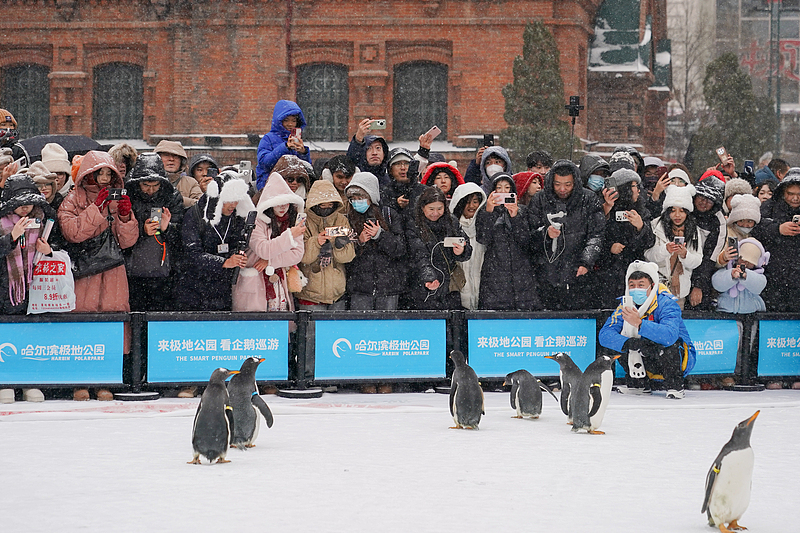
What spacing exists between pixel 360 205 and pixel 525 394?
3.05 m

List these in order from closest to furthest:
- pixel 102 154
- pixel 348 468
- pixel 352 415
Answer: pixel 348 468, pixel 352 415, pixel 102 154

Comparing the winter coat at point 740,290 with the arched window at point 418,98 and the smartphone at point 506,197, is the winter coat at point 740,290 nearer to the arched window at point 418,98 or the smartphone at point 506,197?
the smartphone at point 506,197

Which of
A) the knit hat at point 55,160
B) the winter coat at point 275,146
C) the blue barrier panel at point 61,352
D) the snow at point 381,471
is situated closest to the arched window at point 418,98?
the winter coat at point 275,146

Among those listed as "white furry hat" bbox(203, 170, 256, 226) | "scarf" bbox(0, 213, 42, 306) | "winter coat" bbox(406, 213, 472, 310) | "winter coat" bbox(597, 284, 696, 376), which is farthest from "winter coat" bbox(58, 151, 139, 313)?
"winter coat" bbox(597, 284, 696, 376)

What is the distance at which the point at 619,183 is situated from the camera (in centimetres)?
1189

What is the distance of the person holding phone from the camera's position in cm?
1172

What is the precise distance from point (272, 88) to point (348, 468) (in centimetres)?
2199

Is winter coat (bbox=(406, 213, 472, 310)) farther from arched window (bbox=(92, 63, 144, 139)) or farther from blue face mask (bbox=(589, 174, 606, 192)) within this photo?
arched window (bbox=(92, 63, 144, 139))

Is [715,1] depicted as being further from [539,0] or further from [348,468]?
[348,468]

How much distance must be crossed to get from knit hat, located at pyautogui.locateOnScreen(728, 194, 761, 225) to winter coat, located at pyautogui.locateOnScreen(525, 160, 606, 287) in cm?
188

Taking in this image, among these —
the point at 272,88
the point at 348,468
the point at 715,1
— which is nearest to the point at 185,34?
the point at 272,88

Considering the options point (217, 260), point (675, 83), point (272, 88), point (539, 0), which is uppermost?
point (675, 83)

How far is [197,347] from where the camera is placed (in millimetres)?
10461

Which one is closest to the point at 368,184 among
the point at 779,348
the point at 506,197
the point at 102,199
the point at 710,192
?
the point at 506,197
